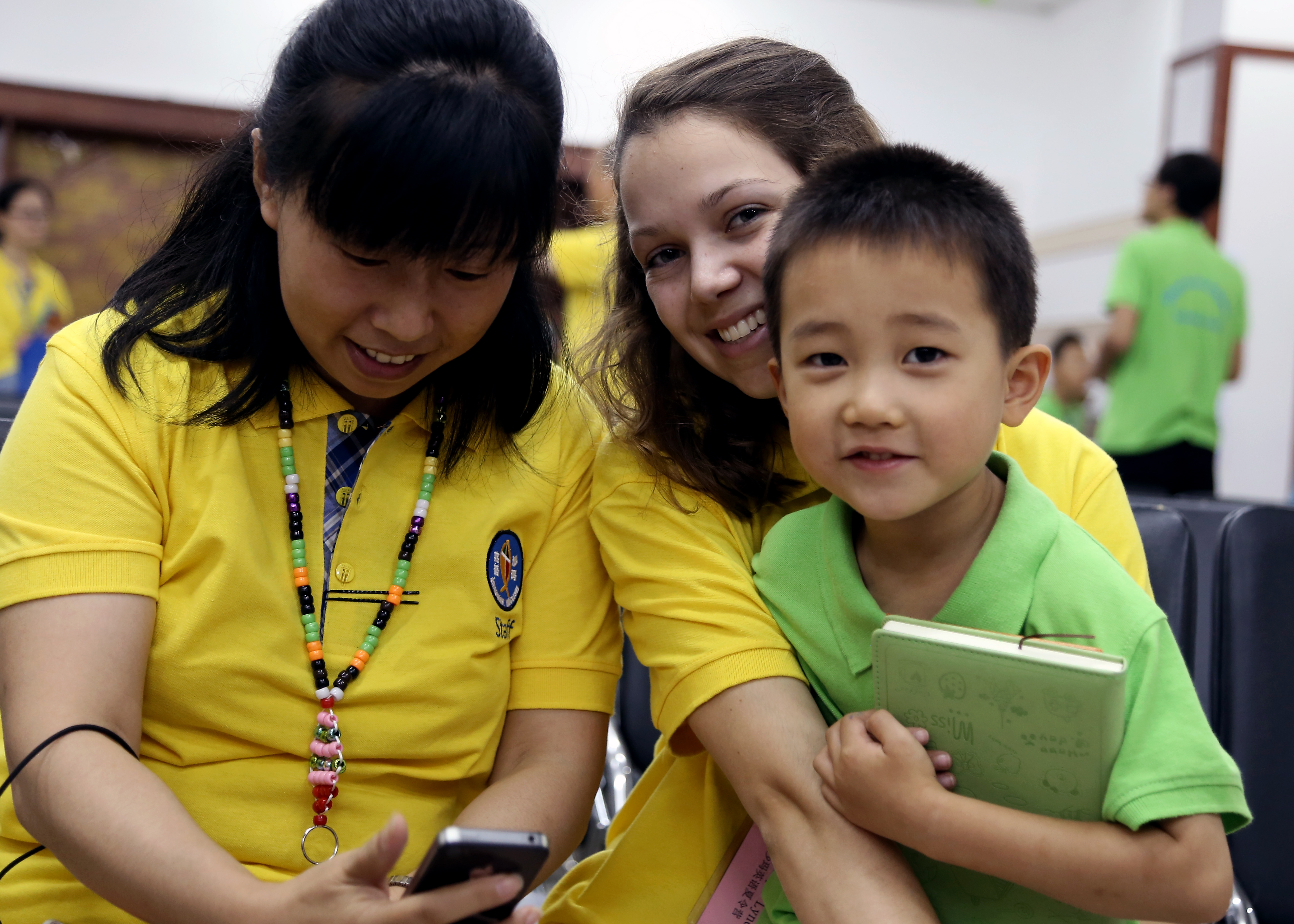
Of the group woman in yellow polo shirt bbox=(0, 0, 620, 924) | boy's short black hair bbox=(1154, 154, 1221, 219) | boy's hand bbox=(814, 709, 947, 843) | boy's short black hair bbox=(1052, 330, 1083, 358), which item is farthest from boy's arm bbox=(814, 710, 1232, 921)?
boy's short black hair bbox=(1052, 330, 1083, 358)

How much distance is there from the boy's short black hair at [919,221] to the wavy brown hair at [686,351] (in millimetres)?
201

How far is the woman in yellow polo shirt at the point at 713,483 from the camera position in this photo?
A: 1.16 metres

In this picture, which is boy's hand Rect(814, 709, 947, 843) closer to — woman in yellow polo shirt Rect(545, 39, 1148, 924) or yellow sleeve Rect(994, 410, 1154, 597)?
woman in yellow polo shirt Rect(545, 39, 1148, 924)

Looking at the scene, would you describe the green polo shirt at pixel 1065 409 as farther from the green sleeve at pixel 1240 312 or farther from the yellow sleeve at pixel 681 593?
the yellow sleeve at pixel 681 593

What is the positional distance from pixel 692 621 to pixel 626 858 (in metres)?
0.30

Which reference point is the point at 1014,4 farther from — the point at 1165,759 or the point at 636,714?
the point at 1165,759

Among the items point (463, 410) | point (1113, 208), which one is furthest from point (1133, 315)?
point (463, 410)

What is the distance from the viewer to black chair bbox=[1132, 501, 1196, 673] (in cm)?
160

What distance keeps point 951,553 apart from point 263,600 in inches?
26.5

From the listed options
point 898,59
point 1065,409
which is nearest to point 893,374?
point 1065,409

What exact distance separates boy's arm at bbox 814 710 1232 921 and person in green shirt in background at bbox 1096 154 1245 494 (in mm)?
3717

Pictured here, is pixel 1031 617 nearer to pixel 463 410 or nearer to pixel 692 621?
pixel 692 621

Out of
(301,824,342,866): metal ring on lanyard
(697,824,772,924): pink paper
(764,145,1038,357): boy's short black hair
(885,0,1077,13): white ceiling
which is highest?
(885,0,1077,13): white ceiling

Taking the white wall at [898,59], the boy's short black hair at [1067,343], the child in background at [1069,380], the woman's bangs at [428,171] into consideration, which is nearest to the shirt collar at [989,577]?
the woman's bangs at [428,171]
